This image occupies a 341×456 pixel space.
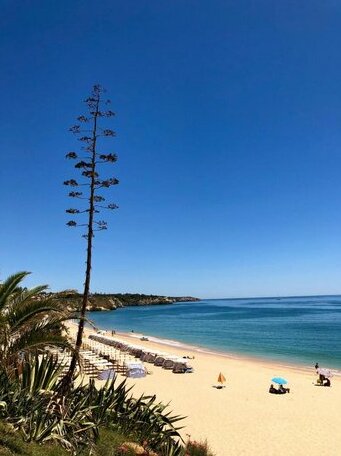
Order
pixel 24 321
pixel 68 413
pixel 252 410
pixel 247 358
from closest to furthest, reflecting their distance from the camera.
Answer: pixel 68 413, pixel 24 321, pixel 252 410, pixel 247 358

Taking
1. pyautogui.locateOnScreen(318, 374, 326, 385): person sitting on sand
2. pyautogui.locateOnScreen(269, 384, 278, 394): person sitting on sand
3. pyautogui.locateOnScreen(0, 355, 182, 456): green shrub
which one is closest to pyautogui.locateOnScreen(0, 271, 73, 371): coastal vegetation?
pyautogui.locateOnScreen(0, 355, 182, 456): green shrub

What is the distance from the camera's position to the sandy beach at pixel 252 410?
14211 mm

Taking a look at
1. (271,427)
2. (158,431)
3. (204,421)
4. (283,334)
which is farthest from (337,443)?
(283,334)

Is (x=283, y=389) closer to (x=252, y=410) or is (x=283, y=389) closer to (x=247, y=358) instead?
(x=252, y=410)

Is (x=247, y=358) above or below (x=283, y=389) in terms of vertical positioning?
below

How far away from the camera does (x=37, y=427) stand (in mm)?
6555

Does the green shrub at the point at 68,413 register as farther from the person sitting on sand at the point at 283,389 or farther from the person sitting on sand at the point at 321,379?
the person sitting on sand at the point at 321,379

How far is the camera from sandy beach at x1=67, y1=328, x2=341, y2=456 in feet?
46.6

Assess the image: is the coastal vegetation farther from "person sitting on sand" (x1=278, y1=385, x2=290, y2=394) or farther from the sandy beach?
"person sitting on sand" (x1=278, y1=385, x2=290, y2=394)

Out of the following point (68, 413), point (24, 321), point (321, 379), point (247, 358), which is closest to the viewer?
point (68, 413)

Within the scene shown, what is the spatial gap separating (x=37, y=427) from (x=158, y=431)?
8.52 feet

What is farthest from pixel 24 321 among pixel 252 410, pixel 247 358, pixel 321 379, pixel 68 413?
pixel 247 358

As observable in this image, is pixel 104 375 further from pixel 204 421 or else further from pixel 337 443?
pixel 337 443

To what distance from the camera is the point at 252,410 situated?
18.8 metres
